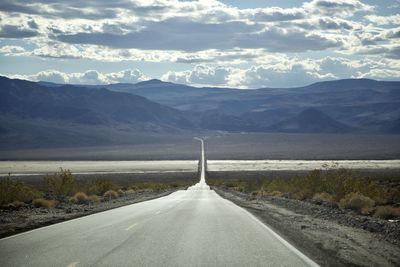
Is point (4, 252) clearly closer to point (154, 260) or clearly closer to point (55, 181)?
point (154, 260)

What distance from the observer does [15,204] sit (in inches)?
1122

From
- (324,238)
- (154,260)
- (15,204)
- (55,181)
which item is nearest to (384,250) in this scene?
(324,238)

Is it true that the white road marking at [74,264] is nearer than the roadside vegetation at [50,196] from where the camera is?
Yes

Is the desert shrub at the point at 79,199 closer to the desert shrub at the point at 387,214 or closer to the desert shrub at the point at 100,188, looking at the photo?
the desert shrub at the point at 100,188

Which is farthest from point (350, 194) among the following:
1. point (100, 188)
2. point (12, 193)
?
point (100, 188)

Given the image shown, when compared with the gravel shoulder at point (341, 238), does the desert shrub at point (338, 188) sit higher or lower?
higher

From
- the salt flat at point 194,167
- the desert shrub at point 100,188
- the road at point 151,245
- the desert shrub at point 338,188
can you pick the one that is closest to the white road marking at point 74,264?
the road at point 151,245

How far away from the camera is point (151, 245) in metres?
12.7

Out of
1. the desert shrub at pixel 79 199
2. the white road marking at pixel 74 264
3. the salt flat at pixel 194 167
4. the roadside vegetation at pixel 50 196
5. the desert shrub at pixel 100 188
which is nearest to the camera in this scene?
the white road marking at pixel 74 264

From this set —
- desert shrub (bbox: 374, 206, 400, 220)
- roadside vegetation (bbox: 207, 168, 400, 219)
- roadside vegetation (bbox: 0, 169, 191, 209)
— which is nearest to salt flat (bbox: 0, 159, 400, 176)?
roadside vegetation (bbox: 0, 169, 191, 209)

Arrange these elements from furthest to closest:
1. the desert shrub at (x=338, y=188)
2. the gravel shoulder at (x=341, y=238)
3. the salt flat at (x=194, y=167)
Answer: the salt flat at (x=194, y=167)
the desert shrub at (x=338, y=188)
the gravel shoulder at (x=341, y=238)

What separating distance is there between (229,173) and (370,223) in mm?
85454

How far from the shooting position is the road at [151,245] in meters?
10.6

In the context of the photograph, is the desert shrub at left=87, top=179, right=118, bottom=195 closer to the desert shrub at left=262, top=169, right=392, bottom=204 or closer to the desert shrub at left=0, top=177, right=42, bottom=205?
the desert shrub at left=0, top=177, right=42, bottom=205
